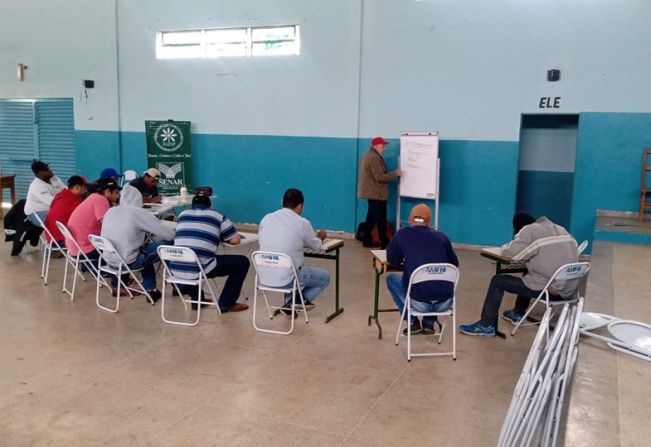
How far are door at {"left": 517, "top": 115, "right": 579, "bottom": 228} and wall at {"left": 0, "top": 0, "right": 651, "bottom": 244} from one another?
58 cm

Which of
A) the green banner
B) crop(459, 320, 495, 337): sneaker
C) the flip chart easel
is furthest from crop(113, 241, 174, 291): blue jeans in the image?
the green banner

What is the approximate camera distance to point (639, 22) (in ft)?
21.9

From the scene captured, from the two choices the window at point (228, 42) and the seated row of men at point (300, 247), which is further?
the window at point (228, 42)

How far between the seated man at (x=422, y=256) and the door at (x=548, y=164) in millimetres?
4267

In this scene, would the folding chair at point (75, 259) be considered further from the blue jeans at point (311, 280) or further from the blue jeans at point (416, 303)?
the blue jeans at point (416, 303)

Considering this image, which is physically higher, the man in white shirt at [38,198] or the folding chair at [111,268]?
the man in white shirt at [38,198]

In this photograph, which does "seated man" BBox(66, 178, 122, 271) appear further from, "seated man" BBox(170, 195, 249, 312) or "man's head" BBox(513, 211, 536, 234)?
"man's head" BBox(513, 211, 536, 234)

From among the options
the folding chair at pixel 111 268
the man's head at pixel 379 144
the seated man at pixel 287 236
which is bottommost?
the folding chair at pixel 111 268

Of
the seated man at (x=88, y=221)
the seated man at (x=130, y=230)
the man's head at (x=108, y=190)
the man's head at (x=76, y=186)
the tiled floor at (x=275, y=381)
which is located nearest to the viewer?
the tiled floor at (x=275, y=381)

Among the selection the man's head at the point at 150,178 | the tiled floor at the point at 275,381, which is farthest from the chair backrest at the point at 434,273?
the man's head at the point at 150,178

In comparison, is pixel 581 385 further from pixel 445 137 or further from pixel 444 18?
pixel 444 18

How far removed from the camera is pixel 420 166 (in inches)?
297

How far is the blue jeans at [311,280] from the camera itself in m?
4.64

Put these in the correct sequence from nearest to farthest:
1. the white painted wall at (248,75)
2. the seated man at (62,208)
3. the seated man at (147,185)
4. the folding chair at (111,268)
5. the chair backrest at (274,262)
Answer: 1. the chair backrest at (274,262)
2. the folding chair at (111,268)
3. the seated man at (62,208)
4. the seated man at (147,185)
5. the white painted wall at (248,75)
